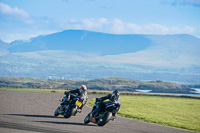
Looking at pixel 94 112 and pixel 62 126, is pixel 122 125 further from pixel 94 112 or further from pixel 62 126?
pixel 62 126

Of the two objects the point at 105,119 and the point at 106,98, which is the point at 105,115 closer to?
the point at 105,119

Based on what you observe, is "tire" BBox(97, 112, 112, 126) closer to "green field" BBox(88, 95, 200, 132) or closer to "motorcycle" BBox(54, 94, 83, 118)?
"motorcycle" BBox(54, 94, 83, 118)

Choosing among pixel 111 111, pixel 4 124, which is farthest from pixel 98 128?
pixel 4 124

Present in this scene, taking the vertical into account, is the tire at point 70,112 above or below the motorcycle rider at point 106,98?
below

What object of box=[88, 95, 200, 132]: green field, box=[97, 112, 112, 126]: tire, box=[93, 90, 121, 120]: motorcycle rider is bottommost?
box=[88, 95, 200, 132]: green field

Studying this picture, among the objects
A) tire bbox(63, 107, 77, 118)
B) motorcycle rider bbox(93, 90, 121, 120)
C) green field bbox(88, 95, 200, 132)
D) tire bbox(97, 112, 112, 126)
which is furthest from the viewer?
green field bbox(88, 95, 200, 132)

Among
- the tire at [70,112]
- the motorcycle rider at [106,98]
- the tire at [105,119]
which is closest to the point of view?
the tire at [105,119]

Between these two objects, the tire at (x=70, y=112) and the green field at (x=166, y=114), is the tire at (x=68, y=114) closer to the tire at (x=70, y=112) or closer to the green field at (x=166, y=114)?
the tire at (x=70, y=112)

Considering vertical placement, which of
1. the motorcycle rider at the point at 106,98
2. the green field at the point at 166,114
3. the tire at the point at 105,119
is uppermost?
the motorcycle rider at the point at 106,98

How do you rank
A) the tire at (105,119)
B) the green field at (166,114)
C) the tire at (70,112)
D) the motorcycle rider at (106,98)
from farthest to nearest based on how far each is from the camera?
the green field at (166,114) → the tire at (70,112) → the motorcycle rider at (106,98) → the tire at (105,119)

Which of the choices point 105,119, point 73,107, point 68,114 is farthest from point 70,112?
point 105,119

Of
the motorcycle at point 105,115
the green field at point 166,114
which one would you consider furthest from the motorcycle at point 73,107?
the green field at point 166,114

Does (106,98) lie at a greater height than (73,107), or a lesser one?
greater

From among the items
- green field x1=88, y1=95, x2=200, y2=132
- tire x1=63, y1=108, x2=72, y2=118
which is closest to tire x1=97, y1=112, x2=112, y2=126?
tire x1=63, y1=108, x2=72, y2=118
